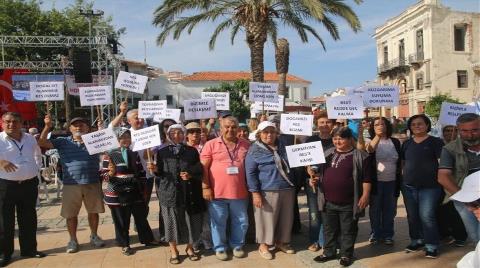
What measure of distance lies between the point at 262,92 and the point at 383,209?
2.80 metres

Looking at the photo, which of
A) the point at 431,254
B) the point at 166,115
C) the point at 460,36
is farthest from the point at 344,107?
the point at 460,36

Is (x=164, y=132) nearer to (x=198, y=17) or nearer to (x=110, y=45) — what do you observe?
(x=198, y=17)

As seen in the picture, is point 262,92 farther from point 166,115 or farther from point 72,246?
point 72,246

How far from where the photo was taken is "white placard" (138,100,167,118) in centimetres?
690

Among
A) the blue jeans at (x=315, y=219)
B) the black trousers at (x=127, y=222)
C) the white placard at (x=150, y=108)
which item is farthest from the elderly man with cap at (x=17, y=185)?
→ the blue jeans at (x=315, y=219)

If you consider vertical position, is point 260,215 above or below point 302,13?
below

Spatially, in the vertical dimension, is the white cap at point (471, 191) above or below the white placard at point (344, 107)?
below

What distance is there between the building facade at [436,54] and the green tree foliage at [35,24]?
28.4 metres

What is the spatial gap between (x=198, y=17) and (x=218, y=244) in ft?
32.8

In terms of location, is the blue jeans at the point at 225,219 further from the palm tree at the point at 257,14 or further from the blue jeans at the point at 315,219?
the palm tree at the point at 257,14

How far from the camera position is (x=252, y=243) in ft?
20.1

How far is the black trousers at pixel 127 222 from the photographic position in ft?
19.0

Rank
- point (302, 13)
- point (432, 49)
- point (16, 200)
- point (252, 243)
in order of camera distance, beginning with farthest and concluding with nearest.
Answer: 1. point (432, 49)
2. point (302, 13)
3. point (252, 243)
4. point (16, 200)

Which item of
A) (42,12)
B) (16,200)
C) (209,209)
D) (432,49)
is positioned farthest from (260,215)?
(432,49)
